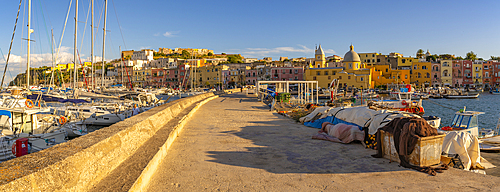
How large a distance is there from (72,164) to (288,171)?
11.6 ft

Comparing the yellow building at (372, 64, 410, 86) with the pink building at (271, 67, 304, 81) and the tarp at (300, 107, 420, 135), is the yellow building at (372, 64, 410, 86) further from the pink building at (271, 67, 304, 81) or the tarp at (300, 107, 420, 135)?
the tarp at (300, 107, 420, 135)

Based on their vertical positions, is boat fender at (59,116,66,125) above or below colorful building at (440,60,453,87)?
below

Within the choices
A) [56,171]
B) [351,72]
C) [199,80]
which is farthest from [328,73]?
[56,171]

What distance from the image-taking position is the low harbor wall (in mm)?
3443

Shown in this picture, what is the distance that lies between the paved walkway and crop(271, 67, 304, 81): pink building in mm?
79521

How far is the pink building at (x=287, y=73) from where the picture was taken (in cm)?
8700

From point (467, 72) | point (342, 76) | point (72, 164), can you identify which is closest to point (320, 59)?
point (342, 76)

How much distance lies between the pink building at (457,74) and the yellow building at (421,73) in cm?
751

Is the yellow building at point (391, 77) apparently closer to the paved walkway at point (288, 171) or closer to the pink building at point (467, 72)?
the pink building at point (467, 72)

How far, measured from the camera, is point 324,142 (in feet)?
27.3

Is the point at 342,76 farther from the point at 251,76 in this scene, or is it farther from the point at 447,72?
the point at 447,72

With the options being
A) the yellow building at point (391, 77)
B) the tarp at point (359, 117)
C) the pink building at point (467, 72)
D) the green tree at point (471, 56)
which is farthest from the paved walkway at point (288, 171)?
the green tree at point (471, 56)

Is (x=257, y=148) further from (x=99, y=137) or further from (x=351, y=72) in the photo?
(x=351, y=72)

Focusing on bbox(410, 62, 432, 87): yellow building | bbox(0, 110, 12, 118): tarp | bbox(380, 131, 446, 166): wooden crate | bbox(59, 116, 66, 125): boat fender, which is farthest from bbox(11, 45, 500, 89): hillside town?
bbox(380, 131, 446, 166): wooden crate
